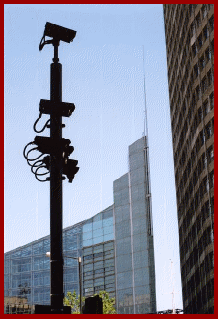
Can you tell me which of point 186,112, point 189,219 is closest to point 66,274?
point 189,219

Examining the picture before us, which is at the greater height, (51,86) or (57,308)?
(51,86)

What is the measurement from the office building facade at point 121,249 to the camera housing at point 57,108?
79.5 m

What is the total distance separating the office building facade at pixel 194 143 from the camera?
67188mm

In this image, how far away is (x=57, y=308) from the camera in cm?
668

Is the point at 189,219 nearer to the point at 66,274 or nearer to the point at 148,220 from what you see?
the point at 148,220

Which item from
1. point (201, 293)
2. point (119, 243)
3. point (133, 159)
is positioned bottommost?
point (201, 293)

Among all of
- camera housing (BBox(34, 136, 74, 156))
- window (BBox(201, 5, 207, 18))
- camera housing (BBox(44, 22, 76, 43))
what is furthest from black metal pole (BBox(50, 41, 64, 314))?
window (BBox(201, 5, 207, 18))

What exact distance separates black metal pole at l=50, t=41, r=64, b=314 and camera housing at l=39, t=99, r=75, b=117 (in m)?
0.07

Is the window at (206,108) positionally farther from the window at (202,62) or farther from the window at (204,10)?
the window at (204,10)

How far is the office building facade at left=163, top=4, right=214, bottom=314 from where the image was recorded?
220 ft

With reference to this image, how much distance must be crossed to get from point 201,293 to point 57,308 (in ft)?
222

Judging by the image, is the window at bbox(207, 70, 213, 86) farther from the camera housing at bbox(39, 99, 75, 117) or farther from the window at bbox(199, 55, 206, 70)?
the camera housing at bbox(39, 99, 75, 117)

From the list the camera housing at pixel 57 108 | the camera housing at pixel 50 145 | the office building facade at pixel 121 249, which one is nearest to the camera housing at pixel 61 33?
the camera housing at pixel 57 108

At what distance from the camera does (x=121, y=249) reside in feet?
302
